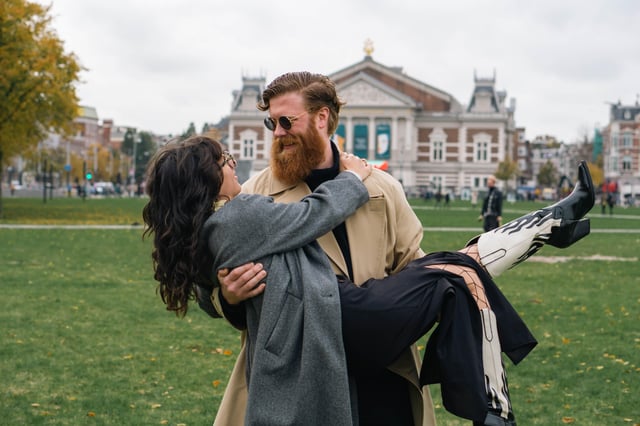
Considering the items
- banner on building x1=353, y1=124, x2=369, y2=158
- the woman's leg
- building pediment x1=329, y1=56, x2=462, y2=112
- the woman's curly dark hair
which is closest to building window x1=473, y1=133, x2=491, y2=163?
building pediment x1=329, y1=56, x2=462, y2=112

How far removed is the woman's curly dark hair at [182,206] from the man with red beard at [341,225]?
0.45 ft

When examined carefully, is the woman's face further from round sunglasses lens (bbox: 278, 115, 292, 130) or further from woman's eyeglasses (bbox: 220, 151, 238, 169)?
round sunglasses lens (bbox: 278, 115, 292, 130)

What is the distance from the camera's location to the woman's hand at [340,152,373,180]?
9.52 feet

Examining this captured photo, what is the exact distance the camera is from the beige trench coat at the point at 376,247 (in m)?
2.78

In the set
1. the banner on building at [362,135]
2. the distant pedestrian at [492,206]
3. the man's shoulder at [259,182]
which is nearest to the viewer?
the man's shoulder at [259,182]

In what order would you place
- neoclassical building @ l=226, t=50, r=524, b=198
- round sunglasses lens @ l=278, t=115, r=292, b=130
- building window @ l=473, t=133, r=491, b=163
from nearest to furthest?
1. round sunglasses lens @ l=278, t=115, r=292, b=130
2. neoclassical building @ l=226, t=50, r=524, b=198
3. building window @ l=473, t=133, r=491, b=163

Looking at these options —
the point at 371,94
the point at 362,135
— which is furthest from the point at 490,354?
the point at 371,94

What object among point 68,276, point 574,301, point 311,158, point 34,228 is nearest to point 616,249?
point 574,301

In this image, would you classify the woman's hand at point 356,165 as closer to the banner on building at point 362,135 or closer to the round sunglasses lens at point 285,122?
the round sunglasses lens at point 285,122

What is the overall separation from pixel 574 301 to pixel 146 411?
23.7ft

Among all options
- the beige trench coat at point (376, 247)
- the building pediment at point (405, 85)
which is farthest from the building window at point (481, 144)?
the beige trench coat at point (376, 247)

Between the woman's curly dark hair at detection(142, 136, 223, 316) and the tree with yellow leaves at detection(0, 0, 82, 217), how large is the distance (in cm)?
2861

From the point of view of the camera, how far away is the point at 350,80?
86.2m

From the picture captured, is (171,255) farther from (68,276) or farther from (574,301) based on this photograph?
(68,276)
